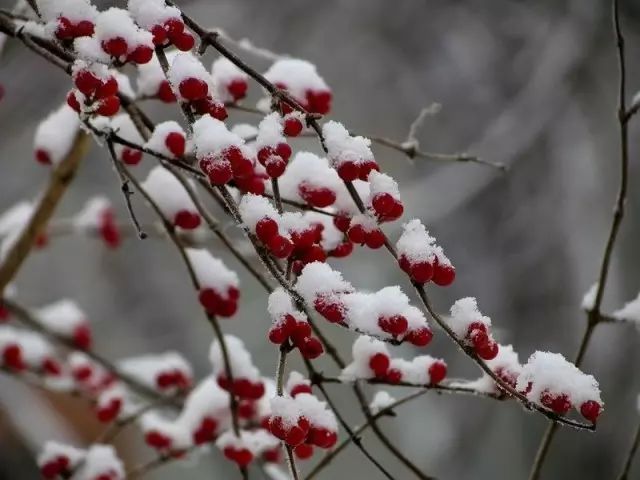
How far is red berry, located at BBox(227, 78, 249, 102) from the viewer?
2.89 feet

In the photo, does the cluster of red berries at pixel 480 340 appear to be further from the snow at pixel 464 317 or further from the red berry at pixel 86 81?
the red berry at pixel 86 81

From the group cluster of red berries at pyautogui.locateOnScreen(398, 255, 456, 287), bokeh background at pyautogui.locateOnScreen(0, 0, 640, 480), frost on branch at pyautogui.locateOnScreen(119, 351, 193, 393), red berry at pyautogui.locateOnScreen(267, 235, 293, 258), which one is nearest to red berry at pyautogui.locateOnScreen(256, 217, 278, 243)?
red berry at pyautogui.locateOnScreen(267, 235, 293, 258)

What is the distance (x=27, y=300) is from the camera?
525cm

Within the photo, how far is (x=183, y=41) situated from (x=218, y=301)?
1.04 ft

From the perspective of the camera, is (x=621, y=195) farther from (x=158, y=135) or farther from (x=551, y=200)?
(x=551, y=200)

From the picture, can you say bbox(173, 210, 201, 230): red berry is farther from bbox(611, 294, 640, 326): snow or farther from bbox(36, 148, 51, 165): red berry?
bbox(611, 294, 640, 326): snow

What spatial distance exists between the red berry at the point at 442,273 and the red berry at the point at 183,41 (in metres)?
0.28

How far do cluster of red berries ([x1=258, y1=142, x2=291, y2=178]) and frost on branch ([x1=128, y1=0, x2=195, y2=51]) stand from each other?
12 cm

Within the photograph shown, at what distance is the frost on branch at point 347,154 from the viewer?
1.94ft

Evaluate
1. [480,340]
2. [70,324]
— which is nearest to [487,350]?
[480,340]

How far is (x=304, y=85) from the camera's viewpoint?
2.78ft

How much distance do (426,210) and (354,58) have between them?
182 centimetres

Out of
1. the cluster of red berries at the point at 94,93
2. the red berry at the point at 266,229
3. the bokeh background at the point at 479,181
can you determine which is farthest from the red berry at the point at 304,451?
the bokeh background at the point at 479,181

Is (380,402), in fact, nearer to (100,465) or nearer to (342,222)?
(342,222)
